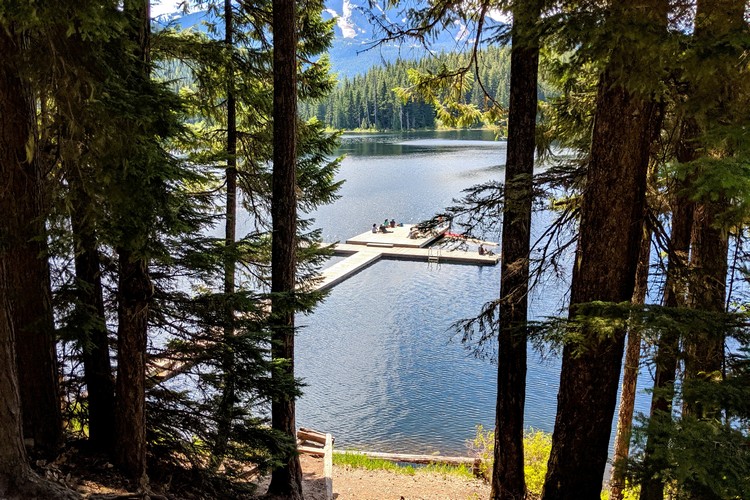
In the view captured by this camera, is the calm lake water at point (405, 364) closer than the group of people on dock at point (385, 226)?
Yes

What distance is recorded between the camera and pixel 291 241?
19.2ft

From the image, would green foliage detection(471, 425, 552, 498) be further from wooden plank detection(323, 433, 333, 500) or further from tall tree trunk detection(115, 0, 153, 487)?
tall tree trunk detection(115, 0, 153, 487)

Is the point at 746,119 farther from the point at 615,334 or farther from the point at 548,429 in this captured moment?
the point at 548,429

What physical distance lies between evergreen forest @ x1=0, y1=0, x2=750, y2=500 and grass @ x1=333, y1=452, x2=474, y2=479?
3.41 m

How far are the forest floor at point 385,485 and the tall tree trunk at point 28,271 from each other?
3.48m

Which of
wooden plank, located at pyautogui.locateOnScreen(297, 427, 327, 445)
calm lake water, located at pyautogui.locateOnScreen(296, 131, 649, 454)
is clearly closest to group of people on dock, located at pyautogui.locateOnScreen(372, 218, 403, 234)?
calm lake water, located at pyautogui.locateOnScreen(296, 131, 649, 454)

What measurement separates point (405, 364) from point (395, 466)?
18.6 feet

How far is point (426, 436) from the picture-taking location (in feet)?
38.6

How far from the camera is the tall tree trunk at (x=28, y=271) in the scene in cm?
368

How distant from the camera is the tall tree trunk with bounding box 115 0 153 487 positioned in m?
4.00

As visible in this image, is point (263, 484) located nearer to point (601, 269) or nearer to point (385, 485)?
point (385, 485)

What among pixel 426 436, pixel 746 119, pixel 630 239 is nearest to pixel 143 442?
pixel 630 239

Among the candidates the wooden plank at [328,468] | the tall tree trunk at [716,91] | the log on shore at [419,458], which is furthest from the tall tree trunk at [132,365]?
the log on shore at [419,458]

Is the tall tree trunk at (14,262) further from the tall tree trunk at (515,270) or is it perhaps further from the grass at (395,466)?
the grass at (395,466)
